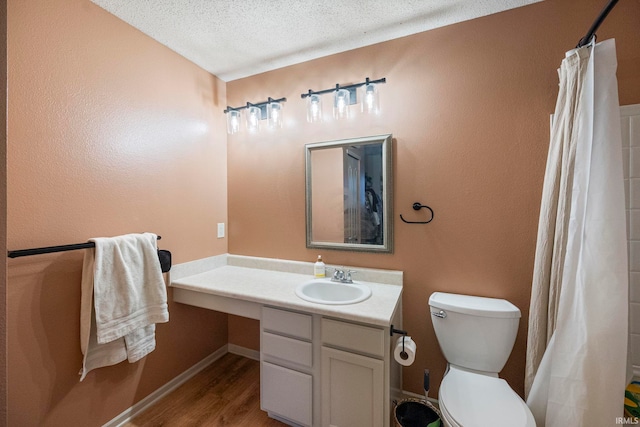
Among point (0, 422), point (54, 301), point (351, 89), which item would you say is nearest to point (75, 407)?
point (54, 301)

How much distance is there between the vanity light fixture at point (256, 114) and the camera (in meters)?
1.94

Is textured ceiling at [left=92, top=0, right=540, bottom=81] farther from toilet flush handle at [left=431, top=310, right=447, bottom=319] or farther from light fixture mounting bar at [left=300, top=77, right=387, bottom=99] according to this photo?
toilet flush handle at [left=431, top=310, right=447, bottom=319]

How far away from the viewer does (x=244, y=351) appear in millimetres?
2238

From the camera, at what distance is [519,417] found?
106cm

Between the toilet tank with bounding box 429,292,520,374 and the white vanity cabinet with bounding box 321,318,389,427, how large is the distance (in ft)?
1.41

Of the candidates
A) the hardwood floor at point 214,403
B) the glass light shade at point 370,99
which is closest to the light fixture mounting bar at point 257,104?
the glass light shade at point 370,99

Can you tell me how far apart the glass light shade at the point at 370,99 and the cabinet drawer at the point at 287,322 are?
4.44 feet

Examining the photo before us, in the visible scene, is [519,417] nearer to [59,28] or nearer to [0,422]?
[0,422]

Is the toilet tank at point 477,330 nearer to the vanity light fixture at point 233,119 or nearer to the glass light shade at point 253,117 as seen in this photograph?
the glass light shade at point 253,117

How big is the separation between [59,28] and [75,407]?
1905mm

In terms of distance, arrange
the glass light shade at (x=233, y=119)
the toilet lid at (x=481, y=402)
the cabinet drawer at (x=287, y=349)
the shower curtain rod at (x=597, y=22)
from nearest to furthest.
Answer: the shower curtain rod at (x=597, y=22) < the toilet lid at (x=481, y=402) < the cabinet drawer at (x=287, y=349) < the glass light shade at (x=233, y=119)

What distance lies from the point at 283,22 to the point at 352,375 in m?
2.01

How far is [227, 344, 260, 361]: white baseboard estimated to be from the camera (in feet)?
7.18

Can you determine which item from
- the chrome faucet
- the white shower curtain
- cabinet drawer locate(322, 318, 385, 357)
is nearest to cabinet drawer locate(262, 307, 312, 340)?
cabinet drawer locate(322, 318, 385, 357)
